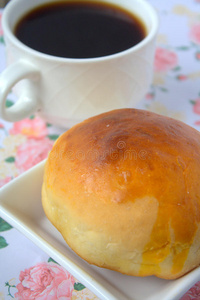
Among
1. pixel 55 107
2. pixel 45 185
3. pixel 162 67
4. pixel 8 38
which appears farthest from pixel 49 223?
pixel 162 67

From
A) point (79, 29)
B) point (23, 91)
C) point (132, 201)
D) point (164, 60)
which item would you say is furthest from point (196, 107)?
point (132, 201)

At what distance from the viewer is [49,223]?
73 centimetres

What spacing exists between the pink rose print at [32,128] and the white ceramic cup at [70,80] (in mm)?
86

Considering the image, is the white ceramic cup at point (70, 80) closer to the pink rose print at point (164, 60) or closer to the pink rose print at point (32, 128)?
the pink rose print at point (32, 128)

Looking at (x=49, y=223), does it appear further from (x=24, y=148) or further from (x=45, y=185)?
(x=24, y=148)

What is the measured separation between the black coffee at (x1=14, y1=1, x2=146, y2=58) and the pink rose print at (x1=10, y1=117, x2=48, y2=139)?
0.76ft

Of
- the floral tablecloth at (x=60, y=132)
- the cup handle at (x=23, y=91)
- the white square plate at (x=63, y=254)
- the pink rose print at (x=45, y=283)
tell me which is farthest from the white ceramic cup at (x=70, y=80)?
the pink rose print at (x=45, y=283)

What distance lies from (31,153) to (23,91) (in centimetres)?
16

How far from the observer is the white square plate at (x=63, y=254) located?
583 millimetres

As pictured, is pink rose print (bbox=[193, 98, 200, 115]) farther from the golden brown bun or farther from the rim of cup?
the golden brown bun

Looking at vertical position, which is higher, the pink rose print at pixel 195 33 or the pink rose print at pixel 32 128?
the pink rose print at pixel 195 33

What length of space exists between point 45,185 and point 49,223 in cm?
10

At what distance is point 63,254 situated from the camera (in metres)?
0.62

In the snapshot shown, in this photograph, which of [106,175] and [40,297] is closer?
[106,175]
